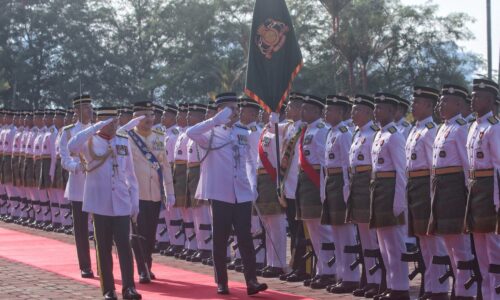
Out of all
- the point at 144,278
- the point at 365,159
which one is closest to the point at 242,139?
the point at 365,159

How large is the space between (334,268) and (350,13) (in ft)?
128

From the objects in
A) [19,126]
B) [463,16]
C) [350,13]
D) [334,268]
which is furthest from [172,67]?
[334,268]

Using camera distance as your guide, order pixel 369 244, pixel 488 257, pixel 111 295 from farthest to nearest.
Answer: pixel 369 244
pixel 111 295
pixel 488 257

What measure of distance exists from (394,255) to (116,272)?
4.27 meters

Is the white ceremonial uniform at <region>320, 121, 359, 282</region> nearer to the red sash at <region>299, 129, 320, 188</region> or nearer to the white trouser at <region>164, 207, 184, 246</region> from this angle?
the red sash at <region>299, 129, 320, 188</region>

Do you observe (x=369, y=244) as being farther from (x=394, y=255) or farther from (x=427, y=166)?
(x=427, y=166)

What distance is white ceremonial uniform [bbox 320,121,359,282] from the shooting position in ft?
36.2

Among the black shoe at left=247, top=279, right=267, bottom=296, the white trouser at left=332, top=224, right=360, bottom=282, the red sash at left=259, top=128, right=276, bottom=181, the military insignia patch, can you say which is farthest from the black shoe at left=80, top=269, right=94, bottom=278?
the military insignia patch

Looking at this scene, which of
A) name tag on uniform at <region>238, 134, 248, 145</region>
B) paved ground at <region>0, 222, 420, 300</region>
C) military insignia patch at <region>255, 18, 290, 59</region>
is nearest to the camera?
paved ground at <region>0, 222, 420, 300</region>

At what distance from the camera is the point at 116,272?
1285 cm

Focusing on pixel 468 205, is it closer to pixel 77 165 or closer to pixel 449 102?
pixel 449 102

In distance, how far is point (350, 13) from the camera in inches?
1945

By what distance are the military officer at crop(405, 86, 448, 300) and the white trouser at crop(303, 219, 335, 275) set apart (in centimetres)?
167

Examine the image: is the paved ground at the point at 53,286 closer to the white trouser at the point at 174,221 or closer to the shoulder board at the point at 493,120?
the white trouser at the point at 174,221
